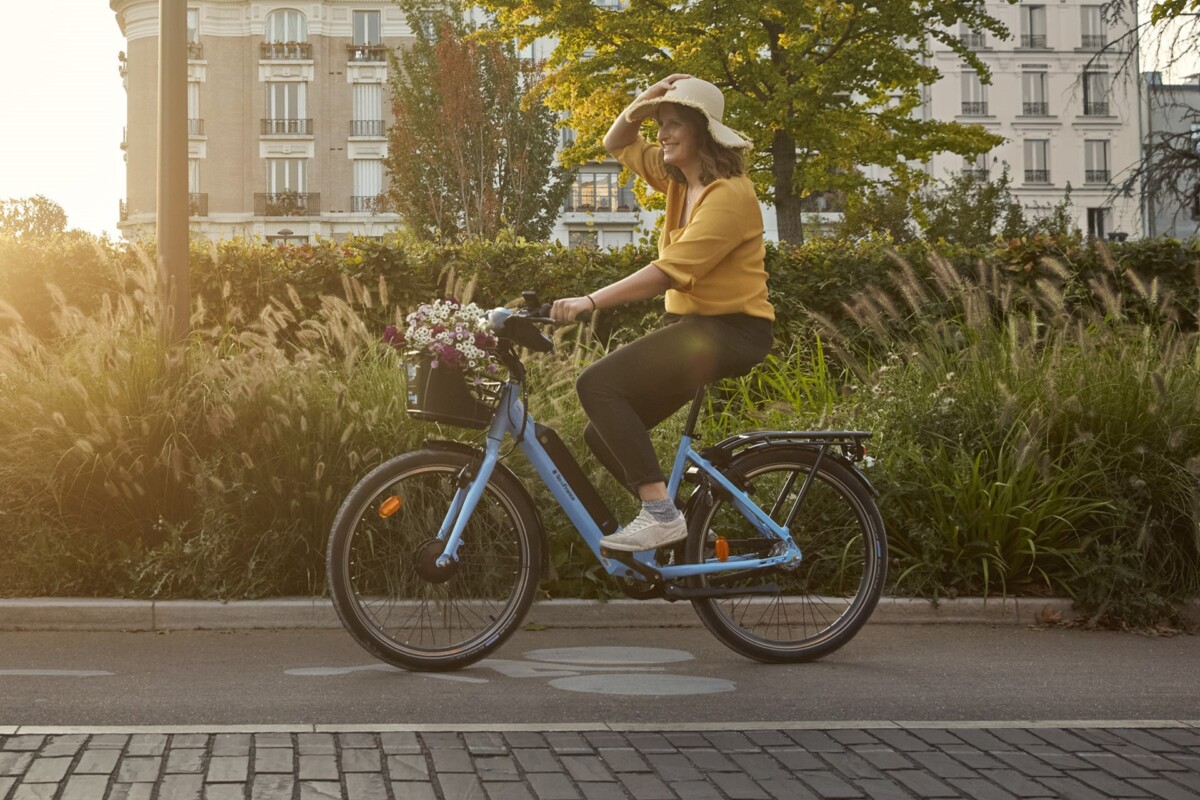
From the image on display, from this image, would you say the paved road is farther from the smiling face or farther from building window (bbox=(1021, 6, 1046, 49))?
building window (bbox=(1021, 6, 1046, 49))

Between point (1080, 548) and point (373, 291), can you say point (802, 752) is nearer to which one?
point (1080, 548)

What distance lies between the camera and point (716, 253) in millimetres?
5352

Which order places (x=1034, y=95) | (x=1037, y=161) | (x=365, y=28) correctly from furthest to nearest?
(x=1034, y=95)
(x=1037, y=161)
(x=365, y=28)

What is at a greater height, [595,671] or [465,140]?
[465,140]

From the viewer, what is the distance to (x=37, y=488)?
7.13 metres

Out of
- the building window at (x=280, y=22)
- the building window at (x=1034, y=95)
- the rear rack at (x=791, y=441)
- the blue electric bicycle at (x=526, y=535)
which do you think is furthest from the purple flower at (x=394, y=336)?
the building window at (x=1034, y=95)

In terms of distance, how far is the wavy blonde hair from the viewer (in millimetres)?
5484

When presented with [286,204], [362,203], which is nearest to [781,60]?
[362,203]

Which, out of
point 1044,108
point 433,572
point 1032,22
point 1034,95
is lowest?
point 433,572

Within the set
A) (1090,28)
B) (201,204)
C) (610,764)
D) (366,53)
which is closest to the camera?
(610,764)

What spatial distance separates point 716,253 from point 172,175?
12.3 ft

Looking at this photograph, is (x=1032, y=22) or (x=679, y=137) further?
(x=1032, y=22)

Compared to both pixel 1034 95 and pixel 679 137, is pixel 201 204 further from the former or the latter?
pixel 679 137

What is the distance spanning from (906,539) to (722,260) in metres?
2.33
